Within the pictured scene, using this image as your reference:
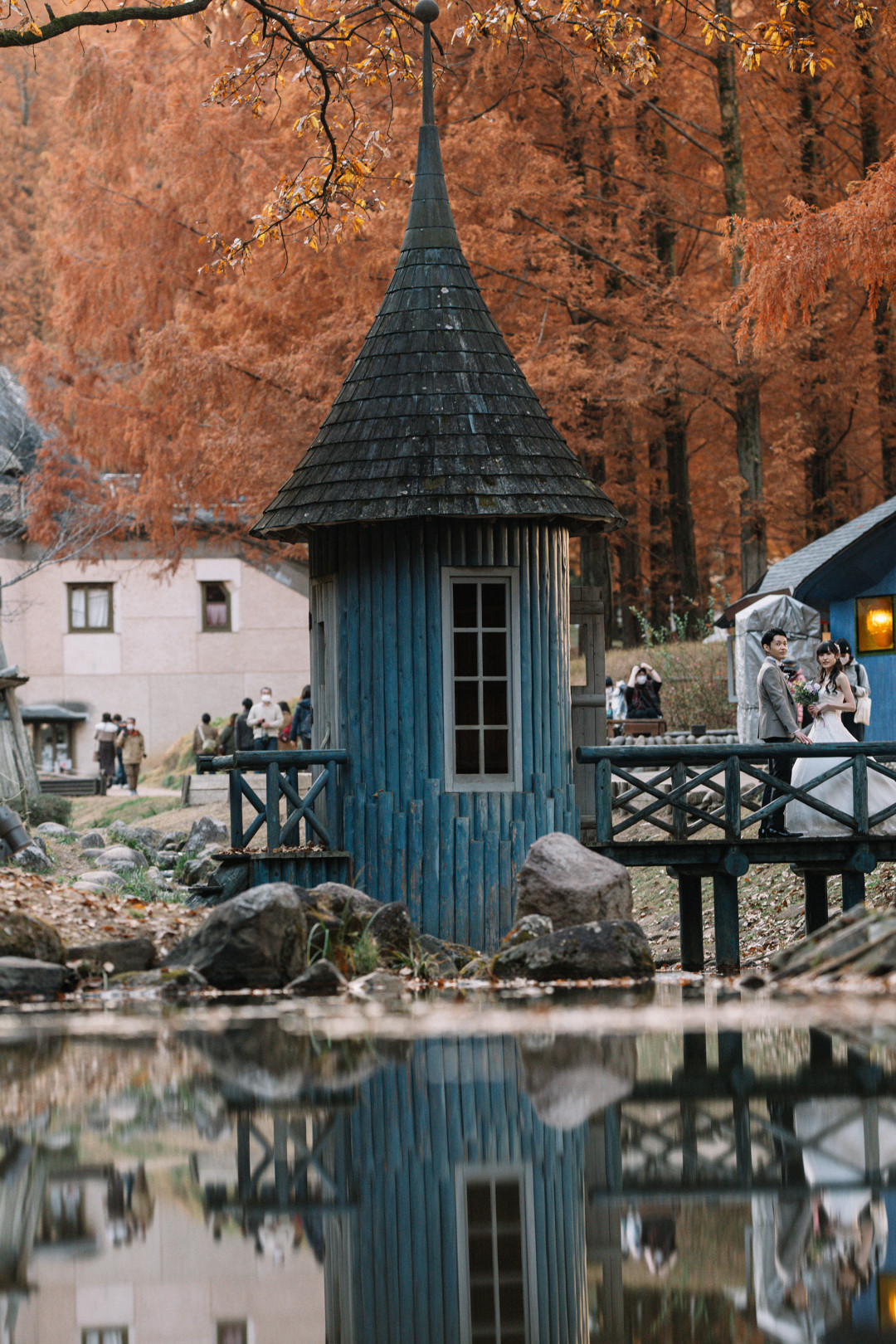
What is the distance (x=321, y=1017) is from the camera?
9094 millimetres

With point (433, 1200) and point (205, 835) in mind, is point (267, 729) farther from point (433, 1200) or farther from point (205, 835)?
point (433, 1200)

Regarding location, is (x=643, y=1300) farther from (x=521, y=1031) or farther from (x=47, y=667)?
(x=47, y=667)

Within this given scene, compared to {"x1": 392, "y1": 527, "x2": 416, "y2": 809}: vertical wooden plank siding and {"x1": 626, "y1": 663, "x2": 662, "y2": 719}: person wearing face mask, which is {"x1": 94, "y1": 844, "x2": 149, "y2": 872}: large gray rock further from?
{"x1": 392, "y1": 527, "x2": 416, "y2": 809}: vertical wooden plank siding

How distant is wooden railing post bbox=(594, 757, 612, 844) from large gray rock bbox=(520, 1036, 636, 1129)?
504 centimetres

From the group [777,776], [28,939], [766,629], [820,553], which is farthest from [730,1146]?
[820,553]

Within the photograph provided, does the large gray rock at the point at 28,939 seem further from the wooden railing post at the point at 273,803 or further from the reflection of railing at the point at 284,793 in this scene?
the wooden railing post at the point at 273,803

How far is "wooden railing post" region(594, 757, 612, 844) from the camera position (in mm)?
13047

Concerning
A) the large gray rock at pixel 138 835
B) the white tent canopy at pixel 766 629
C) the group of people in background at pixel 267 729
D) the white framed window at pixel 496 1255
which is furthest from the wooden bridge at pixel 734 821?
the large gray rock at pixel 138 835

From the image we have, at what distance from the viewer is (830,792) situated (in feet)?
44.3

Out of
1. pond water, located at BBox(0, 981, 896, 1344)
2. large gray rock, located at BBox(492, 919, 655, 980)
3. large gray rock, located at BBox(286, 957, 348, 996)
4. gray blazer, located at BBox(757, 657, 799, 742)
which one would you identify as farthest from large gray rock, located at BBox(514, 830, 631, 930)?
pond water, located at BBox(0, 981, 896, 1344)

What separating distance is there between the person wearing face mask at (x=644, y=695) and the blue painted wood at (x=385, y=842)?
11882 millimetres

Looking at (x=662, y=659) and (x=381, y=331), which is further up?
(x=381, y=331)

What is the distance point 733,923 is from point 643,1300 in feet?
29.9

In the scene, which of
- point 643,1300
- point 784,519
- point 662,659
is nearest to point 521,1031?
point 643,1300
